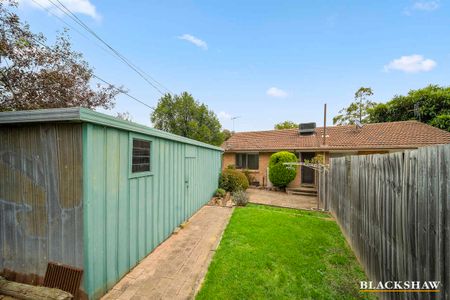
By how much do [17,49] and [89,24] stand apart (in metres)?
2.58

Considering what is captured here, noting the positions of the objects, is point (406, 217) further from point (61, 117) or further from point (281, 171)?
point (281, 171)

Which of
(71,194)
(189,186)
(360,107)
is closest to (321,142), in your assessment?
(189,186)

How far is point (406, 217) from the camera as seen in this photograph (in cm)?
207

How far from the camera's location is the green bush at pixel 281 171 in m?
12.2

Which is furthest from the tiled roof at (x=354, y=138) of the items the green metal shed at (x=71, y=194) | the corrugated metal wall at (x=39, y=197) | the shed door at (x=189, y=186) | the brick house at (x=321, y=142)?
the corrugated metal wall at (x=39, y=197)

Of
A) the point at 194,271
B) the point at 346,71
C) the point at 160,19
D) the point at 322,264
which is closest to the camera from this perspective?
the point at 194,271

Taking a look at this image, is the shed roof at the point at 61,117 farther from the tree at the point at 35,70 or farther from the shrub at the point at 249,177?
the shrub at the point at 249,177

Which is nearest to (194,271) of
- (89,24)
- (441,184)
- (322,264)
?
(322,264)

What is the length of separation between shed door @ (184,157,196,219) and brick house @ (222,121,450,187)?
858 cm

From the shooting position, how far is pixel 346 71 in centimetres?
1148

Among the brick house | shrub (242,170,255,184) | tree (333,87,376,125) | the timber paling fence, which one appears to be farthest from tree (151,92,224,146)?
tree (333,87,376,125)

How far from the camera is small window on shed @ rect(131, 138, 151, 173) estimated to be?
3615mm

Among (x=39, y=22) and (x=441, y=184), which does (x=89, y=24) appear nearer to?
(x=39, y=22)

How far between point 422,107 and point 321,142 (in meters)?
12.7
